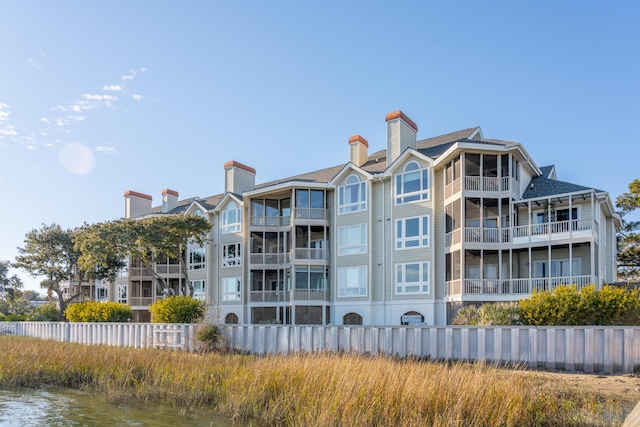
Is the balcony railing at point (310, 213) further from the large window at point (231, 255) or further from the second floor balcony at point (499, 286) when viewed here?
the second floor balcony at point (499, 286)

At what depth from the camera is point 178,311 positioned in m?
27.7

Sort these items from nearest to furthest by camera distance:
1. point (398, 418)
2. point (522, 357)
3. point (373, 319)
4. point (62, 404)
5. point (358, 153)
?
point (398, 418) → point (62, 404) → point (522, 357) → point (373, 319) → point (358, 153)

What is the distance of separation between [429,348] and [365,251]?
15433 millimetres

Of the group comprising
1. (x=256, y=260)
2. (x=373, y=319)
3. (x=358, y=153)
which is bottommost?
(x=373, y=319)

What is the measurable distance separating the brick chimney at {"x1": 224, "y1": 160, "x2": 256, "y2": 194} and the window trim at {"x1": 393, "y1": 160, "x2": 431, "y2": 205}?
13978mm

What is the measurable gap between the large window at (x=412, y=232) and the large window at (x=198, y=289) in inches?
666

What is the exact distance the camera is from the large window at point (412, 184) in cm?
3173

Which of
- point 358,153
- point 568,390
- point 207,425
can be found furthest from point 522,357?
point 358,153

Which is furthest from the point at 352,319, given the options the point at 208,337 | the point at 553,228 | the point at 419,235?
the point at 208,337

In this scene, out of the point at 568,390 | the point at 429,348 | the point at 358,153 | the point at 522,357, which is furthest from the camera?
the point at 358,153

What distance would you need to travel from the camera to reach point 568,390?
13.0 m

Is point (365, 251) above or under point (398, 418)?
above

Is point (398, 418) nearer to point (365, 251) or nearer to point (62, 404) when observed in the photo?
point (62, 404)

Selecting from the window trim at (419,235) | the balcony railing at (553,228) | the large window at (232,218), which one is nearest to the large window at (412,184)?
the window trim at (419,235)
